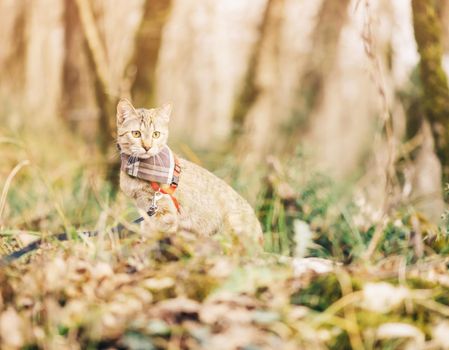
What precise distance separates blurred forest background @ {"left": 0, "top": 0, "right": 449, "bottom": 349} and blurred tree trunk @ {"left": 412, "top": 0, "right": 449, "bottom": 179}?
0.04 feet

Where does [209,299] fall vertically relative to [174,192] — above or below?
below

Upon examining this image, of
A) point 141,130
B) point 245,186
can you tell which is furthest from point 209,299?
point 245,186

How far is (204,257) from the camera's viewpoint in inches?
96.0

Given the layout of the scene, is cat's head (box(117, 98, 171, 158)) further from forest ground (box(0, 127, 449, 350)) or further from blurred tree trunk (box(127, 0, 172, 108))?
blurred tree trunk (box(127, 0, 172, 108))

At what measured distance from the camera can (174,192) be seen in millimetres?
2980

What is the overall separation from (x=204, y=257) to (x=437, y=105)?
224 centimetres

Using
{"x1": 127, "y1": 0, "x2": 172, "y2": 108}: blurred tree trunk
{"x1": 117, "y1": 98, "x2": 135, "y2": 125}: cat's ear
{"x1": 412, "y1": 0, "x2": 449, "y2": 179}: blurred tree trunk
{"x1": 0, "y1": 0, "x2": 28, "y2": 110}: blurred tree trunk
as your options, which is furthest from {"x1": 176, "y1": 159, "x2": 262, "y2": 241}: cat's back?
{"x1": 0, "y1": 0, "x2": 28, "y2": 110}: blurred tree trunk

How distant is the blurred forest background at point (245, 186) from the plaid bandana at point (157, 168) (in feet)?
0.75

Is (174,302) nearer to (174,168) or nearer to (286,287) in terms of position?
(286,287)

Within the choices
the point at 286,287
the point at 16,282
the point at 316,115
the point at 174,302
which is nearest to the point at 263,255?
the point at 286,287

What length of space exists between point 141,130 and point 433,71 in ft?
6.92

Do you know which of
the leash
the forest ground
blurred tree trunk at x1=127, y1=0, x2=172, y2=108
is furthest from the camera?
blurred tree trunk at x1=127, y1=0, x2=172, y2=108

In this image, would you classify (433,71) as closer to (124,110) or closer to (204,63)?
(124,110)

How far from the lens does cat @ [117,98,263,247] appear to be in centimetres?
290
